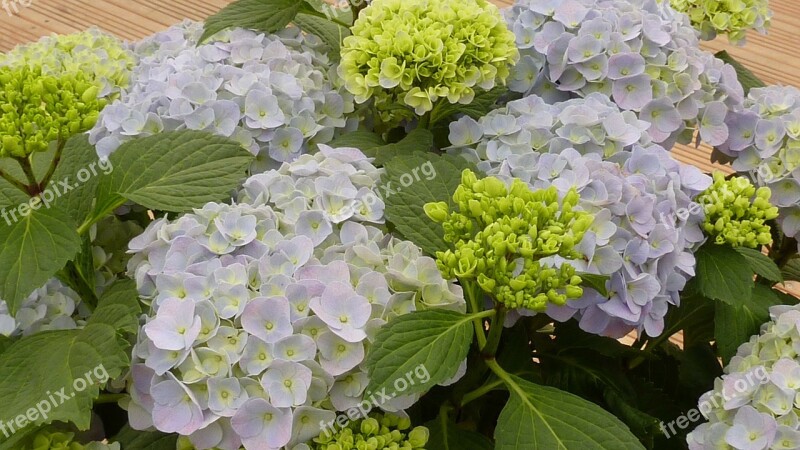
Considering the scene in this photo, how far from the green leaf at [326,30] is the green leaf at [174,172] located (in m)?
0.21

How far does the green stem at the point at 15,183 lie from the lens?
1.94 ft

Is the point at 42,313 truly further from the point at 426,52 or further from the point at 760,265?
the point at 760,265

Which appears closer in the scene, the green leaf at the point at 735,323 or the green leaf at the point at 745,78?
the green leaf at the point at 735,323

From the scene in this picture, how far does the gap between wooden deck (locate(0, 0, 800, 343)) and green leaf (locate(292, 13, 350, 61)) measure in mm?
887

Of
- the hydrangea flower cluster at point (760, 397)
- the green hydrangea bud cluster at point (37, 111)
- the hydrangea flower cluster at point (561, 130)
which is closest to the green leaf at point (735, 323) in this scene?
the hydrangea flower cluster at point (760, 397)

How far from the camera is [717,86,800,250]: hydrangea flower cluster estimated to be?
0.67 m

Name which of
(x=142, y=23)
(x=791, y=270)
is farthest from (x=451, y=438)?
(x=142, y=23)

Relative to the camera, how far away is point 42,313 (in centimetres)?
56

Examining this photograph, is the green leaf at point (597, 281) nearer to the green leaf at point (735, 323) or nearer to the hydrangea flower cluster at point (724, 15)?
the green leaf at point (735, 323)

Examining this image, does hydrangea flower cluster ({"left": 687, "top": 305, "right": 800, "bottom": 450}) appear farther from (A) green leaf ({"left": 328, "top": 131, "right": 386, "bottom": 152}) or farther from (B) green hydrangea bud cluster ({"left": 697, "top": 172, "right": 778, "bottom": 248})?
(A) green leaf ({"left": 328, "top": 131, "right": 386, "bottom": 152})

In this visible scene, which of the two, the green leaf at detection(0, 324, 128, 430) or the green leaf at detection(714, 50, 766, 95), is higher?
the green leaf at detection(714, 50, 766, 95)

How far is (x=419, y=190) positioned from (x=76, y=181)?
0.78 ft

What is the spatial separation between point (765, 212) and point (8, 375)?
0.51 metres

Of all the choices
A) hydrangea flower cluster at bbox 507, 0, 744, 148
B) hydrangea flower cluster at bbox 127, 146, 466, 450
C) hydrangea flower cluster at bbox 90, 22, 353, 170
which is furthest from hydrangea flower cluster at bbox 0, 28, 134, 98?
hydrangea flower cluster at bbox 507, 0, 744, 148
